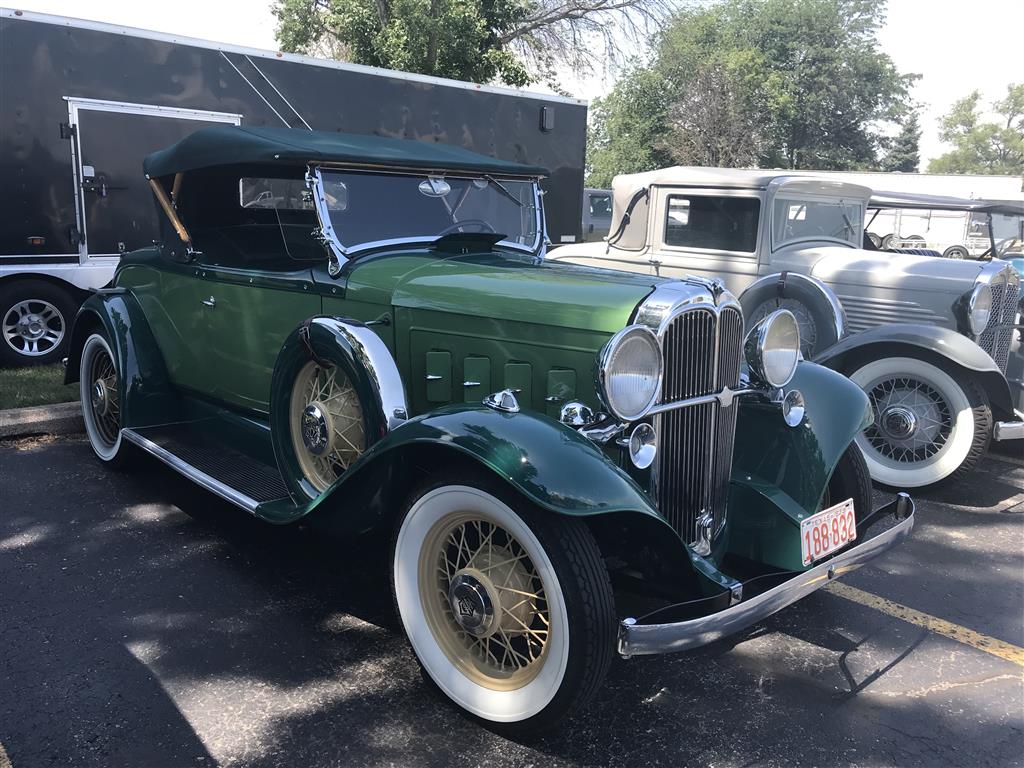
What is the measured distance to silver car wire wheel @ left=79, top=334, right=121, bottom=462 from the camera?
188 inches

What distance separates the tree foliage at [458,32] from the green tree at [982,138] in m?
47.9

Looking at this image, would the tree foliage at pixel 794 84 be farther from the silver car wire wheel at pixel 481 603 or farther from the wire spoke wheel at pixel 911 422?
the silver car wire wheel at pixel 481 603

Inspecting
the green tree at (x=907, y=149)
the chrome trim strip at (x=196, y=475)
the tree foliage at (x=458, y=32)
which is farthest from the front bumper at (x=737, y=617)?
the green tree at (x=907, y=149)

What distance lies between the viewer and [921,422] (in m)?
4.90

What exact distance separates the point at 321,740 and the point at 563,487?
3.55 ft

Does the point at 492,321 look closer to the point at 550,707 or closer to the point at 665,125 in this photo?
the point at 550,707

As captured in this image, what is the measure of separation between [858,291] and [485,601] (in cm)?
456

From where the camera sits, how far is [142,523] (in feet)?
13.2

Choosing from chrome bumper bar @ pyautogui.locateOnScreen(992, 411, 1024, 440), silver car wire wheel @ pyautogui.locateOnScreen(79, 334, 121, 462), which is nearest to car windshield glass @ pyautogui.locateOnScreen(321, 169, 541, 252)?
silver car wire wheel @ pyautogui.locateOnScreen(79, 334, 121, 462)

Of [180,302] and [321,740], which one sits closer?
[321,740]

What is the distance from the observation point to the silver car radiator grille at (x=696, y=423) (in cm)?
272

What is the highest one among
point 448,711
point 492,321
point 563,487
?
point 492,321

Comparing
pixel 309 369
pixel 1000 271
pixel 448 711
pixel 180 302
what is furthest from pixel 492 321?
pixel 1000 271

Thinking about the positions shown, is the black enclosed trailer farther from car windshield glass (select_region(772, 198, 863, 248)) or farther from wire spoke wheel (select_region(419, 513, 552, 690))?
wire spoke wheel (select_region(419, 513, 552, 690))
